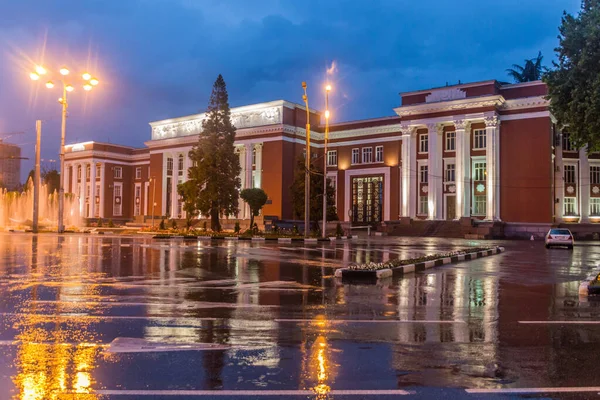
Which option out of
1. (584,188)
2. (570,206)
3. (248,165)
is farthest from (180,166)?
(584,188)

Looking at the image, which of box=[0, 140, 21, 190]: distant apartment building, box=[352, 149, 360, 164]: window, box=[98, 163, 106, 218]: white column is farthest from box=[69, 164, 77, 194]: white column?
box=[352, 149, 360, 164]: window

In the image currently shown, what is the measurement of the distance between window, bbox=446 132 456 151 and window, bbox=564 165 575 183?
10275mm

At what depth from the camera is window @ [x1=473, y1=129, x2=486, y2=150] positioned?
48.7 m

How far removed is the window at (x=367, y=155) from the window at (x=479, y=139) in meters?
12.5

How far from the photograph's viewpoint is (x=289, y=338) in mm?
6133

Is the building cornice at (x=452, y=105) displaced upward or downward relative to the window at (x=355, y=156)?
upward

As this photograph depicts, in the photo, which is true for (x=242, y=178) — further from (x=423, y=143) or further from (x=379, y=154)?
(x=423, y=143)

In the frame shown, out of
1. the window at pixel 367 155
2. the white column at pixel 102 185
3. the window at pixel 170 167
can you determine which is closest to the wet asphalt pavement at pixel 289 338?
the window at pixel 367 155

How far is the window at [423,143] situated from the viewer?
51.9m

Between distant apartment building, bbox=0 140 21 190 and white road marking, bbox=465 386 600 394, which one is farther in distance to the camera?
distant apartment building, bbox=0 140 21 190

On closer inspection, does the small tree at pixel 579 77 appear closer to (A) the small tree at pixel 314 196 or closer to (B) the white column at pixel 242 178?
(A) the small tree at pixel 314 196

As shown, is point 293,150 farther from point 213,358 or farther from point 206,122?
point 213,358

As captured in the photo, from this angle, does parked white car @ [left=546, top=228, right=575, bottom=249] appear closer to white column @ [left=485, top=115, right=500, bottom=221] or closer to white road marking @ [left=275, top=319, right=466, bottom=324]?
white column @ [left=485, top=115, right=500, bottom=221]

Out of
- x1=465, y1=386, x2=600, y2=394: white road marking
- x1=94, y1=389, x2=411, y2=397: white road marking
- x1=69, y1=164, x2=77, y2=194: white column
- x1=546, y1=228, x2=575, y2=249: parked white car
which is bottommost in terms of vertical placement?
x1=465, y1=386, x2=600, y2=394: white road marking
